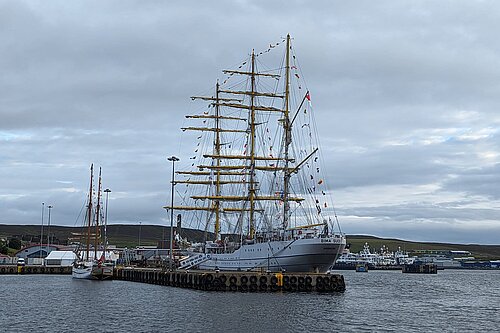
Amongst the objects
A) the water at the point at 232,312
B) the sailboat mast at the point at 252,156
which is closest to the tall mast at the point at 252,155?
the sailboat mast at the point at 252,156

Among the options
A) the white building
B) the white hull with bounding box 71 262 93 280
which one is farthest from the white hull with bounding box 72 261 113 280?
the white building

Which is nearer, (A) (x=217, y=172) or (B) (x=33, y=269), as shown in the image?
(A) (x=217, y=172)

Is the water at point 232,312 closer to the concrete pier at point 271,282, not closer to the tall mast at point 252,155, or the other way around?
the concrete pier at point 271,282

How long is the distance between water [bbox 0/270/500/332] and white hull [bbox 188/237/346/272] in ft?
23.9

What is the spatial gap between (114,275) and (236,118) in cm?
3781

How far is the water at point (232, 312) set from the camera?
52.1 m

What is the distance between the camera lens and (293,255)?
8969cm

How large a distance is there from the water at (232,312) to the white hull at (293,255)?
7292mm

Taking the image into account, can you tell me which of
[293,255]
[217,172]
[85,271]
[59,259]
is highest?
[217,172]

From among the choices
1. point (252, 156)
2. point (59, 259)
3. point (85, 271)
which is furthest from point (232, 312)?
point (59, 259)

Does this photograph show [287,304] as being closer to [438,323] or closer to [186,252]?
[438,323]

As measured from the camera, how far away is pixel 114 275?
12075 centimetres

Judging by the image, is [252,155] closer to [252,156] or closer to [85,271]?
[252,156]

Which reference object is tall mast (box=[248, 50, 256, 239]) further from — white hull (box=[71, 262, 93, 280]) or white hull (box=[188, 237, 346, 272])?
white hull (box=[71, 262, 93, 280])
